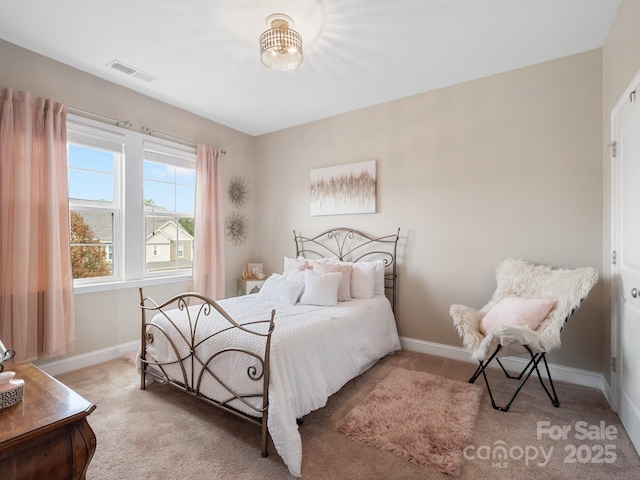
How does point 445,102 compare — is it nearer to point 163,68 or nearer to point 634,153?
point 634,153

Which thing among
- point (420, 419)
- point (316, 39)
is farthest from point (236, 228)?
point (420, 419)

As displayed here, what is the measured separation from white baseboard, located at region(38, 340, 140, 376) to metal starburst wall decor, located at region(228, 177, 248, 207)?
2.08 metres

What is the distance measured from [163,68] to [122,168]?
110 centimetres

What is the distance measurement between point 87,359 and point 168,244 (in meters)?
1.39

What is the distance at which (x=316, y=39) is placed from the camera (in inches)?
97.9

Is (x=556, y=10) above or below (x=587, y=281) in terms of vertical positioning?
above

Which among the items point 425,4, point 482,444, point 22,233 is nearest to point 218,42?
point 425,4

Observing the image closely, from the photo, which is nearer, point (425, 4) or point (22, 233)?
point (425, 4)

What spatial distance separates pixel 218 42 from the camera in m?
2.53

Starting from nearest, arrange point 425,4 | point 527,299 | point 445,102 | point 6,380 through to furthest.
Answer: point 6,380 < point 425,4 < point 527,299 < point 445,102

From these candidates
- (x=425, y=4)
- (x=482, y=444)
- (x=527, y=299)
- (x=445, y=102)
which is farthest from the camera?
(x=445, y=102)

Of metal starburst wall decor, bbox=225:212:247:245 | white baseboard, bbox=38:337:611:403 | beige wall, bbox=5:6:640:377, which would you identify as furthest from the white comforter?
metal starburst wall decor, bbox=225:212:247:245

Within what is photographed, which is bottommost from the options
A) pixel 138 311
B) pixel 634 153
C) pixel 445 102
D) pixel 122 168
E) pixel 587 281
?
pixel 138 311

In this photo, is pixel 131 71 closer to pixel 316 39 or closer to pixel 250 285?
pixel 316 39
